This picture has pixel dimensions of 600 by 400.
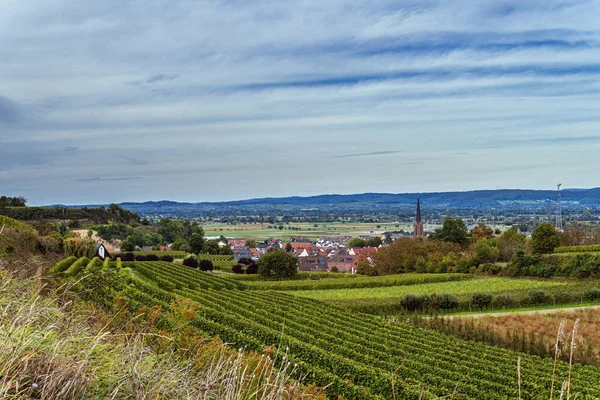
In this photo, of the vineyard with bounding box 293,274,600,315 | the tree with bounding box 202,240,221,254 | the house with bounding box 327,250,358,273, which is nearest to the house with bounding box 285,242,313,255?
the house with bounding box 327,250,358,273

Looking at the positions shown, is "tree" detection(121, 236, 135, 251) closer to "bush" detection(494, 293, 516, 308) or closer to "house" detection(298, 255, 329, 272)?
"house" detection(298, 255, 329, 272)

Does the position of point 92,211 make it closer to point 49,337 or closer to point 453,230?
point 453,230

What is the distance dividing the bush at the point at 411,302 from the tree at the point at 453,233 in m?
32.6

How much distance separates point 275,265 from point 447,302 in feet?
62.8

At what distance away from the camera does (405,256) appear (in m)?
52.1

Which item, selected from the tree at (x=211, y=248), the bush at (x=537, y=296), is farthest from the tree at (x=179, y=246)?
the bush at (x=537, y=296)

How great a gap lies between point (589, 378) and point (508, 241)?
42.9 m

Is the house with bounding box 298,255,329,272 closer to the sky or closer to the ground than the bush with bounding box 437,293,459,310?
closer to the ground

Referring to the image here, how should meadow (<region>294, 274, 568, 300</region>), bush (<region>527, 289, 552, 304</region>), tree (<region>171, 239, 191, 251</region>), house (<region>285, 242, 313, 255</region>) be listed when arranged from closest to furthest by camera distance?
1. bush (<region>527, 289, 552, 304</region>)
2. meadow (<region>294, 274, 568, 300</region>)
3. tree (<region>171, 239, 191, 251</region>)
4. house (<region>285, 242, 313, 255</region>)

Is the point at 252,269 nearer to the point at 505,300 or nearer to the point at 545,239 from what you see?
the point at 505,300

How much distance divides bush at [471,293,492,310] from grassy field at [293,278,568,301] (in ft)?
13.4

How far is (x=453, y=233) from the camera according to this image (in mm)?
59969

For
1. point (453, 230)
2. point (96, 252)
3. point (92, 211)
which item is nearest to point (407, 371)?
point (96, 252)

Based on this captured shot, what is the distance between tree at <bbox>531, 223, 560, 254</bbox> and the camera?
4462 cm
